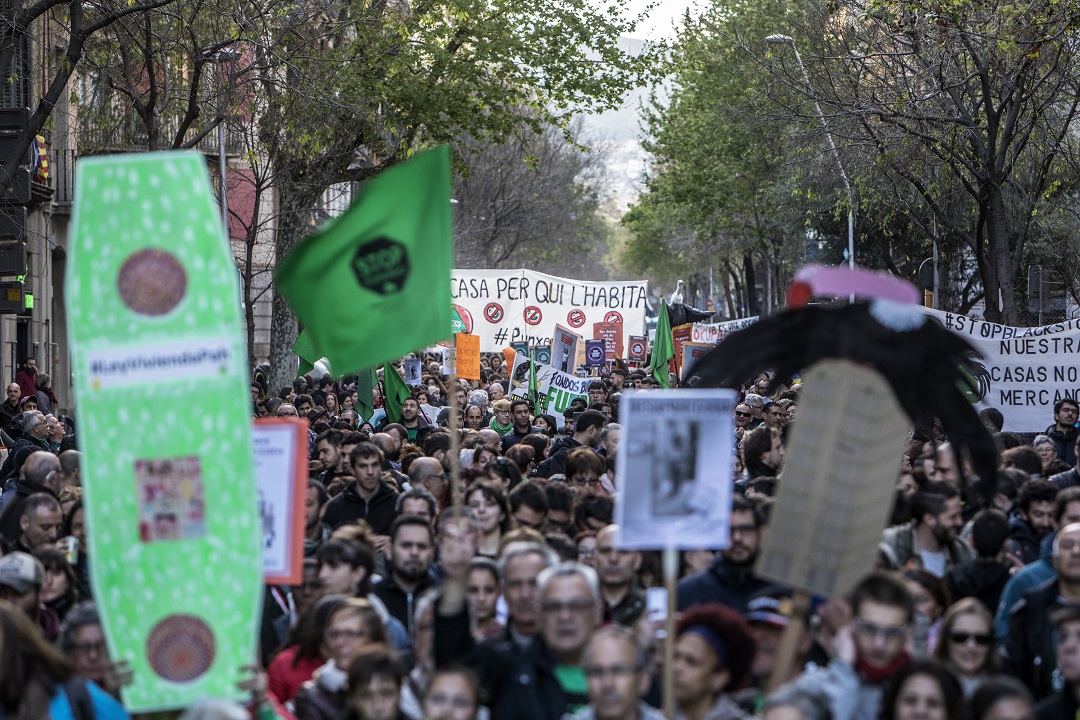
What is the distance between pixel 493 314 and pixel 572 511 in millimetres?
21280

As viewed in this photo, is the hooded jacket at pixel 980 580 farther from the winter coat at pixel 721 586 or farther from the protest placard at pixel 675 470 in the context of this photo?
the protest placard at pixel 675 470

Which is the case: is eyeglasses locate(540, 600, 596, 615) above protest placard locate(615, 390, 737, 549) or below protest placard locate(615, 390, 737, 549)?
below

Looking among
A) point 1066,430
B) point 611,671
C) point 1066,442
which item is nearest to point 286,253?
point 1066,430

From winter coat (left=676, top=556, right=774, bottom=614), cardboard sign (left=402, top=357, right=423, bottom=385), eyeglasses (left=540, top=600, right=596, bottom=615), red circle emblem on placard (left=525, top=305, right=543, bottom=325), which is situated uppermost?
red circle emblem on placard (left=525, top=305, right=543, bottom=325)

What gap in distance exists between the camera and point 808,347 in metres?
5.90

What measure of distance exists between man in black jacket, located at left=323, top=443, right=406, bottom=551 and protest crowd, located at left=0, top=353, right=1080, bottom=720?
481 mm

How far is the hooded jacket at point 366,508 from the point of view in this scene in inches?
396

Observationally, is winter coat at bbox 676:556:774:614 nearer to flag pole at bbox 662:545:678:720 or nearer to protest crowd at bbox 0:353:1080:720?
protest crowd at bbox 0:353:1080:720

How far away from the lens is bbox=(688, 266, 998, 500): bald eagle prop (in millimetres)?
5730

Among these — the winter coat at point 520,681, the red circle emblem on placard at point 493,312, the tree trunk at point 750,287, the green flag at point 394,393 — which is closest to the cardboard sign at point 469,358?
the green flag at point 394,393

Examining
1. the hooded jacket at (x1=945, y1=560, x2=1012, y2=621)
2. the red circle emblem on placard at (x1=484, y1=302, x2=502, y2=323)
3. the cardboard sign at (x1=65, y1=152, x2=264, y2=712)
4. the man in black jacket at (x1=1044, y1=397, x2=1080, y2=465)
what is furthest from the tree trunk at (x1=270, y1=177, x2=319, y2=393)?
the cardboard sign at (x1=65, y1=152, x2=264, y2=712)

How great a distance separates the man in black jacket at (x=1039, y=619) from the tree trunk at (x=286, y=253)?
20.2m

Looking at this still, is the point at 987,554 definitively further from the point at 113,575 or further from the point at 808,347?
the point at 113,575

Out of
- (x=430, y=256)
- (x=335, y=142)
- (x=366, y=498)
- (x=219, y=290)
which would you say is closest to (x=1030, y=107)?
(x=335, y=142)
